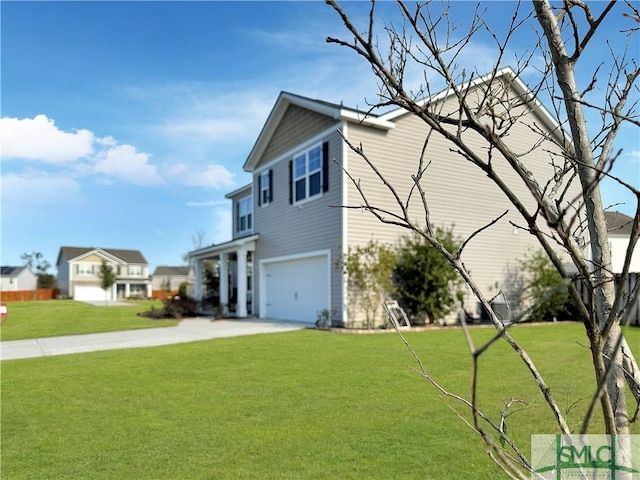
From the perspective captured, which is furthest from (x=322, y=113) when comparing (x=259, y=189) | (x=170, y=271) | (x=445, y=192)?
(x=170, y=271)

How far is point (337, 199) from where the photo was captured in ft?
45.5

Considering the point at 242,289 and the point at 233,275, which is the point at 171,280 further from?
the point at 242,289

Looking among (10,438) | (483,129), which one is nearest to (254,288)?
(10,438)

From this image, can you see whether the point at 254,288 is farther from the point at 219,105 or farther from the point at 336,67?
the point at 336,67

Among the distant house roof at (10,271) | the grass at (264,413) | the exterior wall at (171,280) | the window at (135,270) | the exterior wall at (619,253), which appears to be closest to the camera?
the grass at (264,413)

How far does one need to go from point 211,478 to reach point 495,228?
15015 millimetres

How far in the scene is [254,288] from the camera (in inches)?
755

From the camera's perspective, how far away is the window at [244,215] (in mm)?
21359

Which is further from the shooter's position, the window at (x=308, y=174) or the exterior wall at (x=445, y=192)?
the window at (x=308, y=174)

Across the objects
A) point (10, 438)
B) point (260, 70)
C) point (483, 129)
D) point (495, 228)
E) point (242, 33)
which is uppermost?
point (242, 33)

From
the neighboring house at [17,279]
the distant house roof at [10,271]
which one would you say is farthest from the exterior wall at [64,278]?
the distant house roof at [10,271]

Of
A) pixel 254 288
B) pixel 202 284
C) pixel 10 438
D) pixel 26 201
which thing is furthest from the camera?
pixel 202 284

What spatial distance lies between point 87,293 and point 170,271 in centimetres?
2133

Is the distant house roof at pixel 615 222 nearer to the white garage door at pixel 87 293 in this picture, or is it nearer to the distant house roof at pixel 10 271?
the white garage door at pixel 87 293
